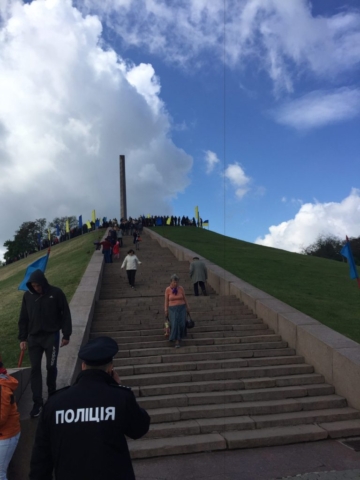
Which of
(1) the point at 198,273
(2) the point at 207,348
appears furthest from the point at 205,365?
(1) the point at 198,273

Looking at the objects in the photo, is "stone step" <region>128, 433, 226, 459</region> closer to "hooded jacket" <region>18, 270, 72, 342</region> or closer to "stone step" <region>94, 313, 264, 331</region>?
"hooded jacket" <region>18, 270, 72, 342</region>

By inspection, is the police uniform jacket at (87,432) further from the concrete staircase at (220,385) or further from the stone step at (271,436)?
the stone step at (271,436)

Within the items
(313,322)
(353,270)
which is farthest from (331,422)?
(353,270)

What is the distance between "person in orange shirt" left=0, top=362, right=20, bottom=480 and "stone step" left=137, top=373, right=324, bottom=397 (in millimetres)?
3753

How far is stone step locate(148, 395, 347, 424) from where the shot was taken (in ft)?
21.2

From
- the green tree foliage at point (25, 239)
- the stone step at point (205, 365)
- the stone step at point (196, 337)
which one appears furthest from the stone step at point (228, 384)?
the green tree foliage at point (25, 239)

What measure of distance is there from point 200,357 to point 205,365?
0.33 meters

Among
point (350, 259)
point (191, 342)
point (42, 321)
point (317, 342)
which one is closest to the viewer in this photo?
point (42, 321)

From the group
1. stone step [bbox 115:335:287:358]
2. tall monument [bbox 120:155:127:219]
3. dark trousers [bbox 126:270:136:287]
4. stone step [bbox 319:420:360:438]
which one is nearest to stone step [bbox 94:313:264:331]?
stone step [bbox 115:335:287:358]

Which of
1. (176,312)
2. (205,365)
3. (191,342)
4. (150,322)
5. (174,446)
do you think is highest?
(176,312)

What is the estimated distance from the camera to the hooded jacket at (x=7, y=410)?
3.30 metres

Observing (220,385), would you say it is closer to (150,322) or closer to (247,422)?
(247,422)

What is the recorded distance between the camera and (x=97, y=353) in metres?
2.40

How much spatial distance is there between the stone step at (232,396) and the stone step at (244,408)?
3.6 inches
